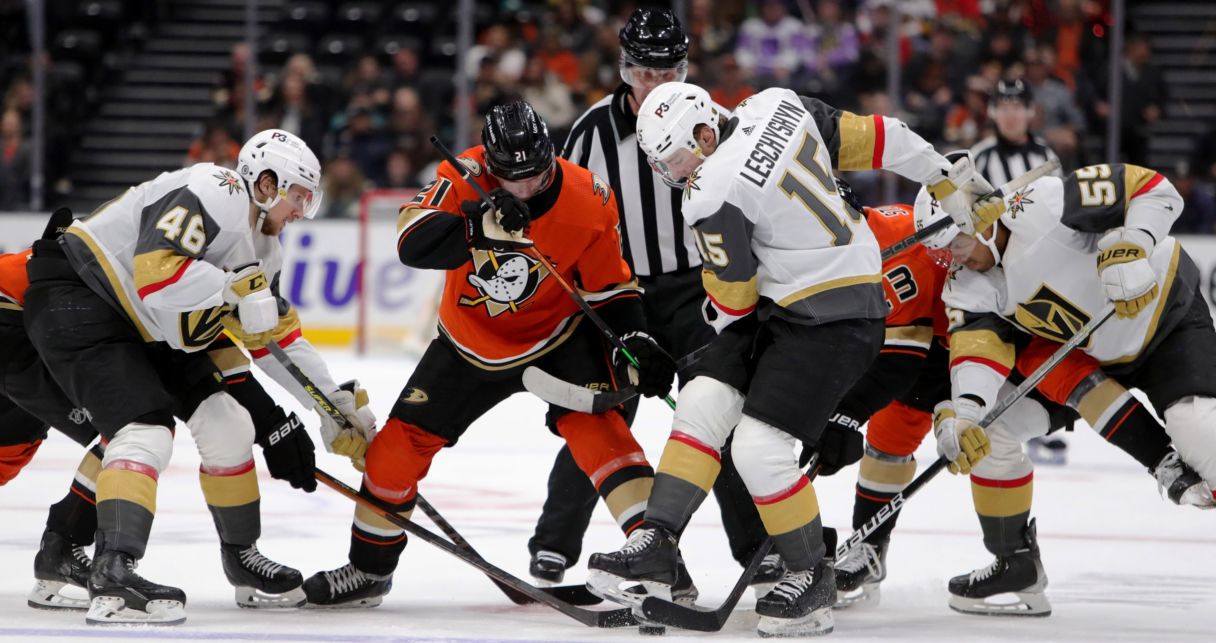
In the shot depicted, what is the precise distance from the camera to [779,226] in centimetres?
319

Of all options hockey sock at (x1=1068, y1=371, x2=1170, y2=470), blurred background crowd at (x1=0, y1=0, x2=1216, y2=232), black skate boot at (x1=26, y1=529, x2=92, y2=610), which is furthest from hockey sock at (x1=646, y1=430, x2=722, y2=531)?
blurred background crowd at (x1=0, y1=0, x2=1216, y2=232)

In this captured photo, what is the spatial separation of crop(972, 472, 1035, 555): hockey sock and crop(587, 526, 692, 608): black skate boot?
0.93 meters

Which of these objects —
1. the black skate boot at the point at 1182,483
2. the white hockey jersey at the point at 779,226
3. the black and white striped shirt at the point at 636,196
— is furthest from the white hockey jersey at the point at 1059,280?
the black and white striped shirt at the point at 636,196

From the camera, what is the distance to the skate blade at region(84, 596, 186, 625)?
3.18 metres

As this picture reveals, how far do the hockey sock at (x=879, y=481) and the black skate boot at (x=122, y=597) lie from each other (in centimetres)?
173

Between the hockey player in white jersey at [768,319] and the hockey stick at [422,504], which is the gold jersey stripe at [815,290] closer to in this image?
the hockey player in white jersey at [768,319]

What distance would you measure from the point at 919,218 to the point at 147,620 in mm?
1981

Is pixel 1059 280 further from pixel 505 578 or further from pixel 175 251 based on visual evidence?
pixel 175 251

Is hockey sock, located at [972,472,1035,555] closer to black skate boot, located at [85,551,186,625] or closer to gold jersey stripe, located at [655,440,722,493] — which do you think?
gold jersey stripe, located at [655,440,722,493]

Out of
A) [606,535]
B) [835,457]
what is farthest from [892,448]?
[606,535]

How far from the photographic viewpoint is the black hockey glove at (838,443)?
3617 millimetres

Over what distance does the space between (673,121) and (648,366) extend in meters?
0.58

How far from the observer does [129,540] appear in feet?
10.6

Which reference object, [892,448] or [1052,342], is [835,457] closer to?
[892,448]
